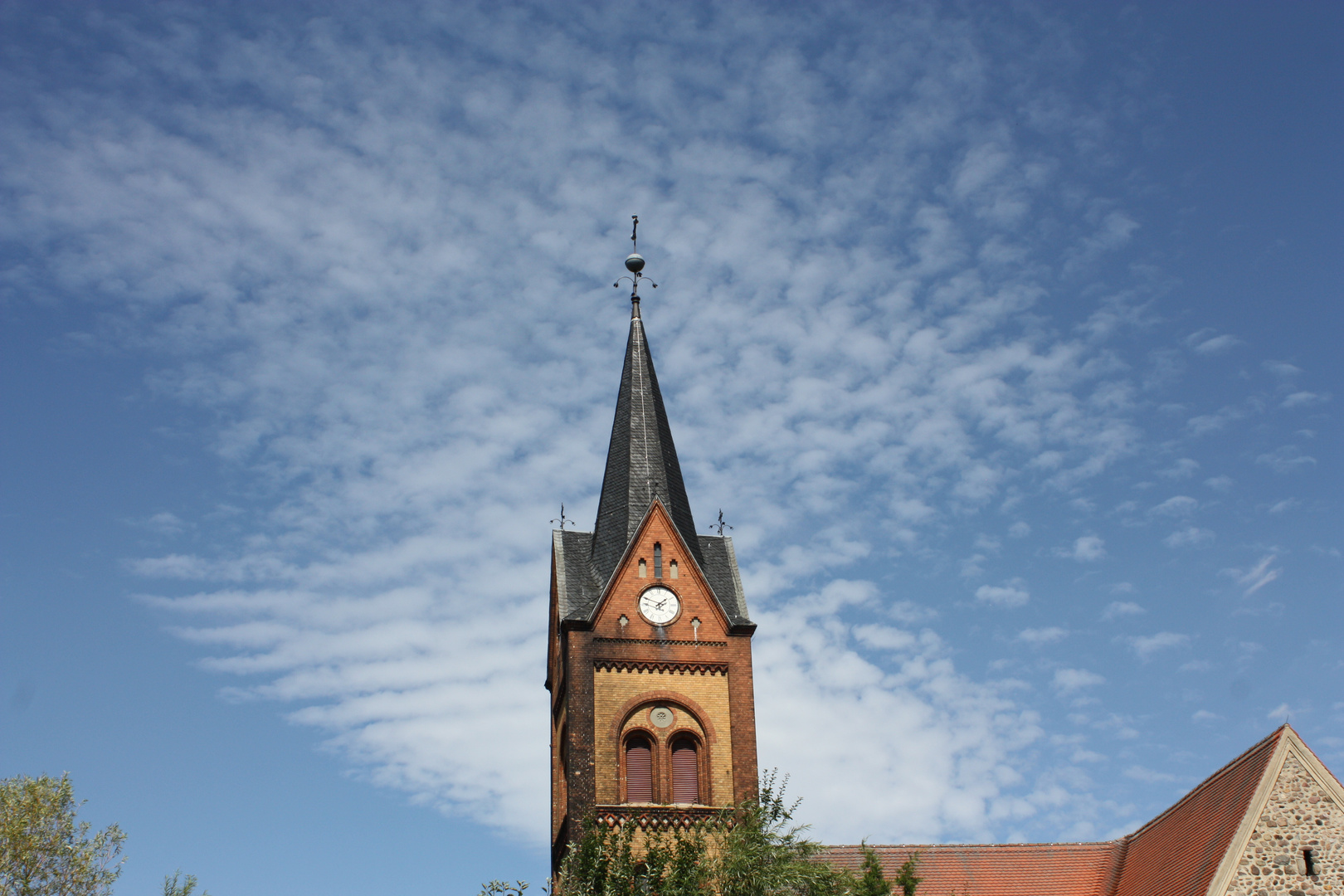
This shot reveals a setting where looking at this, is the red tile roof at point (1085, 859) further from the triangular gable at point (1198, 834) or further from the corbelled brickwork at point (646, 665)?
the corbelled brickwork at point (646, 665)

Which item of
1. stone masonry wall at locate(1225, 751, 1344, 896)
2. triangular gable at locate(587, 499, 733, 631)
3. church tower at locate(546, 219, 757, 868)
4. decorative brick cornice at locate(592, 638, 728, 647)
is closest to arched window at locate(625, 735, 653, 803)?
church tower at locate(546, 219, 757, 868)

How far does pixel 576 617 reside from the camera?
3591 centimetres

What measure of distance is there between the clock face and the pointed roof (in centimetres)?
126

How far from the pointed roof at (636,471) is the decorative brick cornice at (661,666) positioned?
2594 millimetres

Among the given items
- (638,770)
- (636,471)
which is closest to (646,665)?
(638,770)

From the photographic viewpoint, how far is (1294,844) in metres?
25.5

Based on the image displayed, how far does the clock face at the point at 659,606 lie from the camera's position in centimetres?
3653

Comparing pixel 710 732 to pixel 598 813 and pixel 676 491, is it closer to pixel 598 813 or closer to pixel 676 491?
pixel 598 813

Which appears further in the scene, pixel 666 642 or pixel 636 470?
pixel 636 470

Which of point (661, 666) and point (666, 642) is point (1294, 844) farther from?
point (666, 642)

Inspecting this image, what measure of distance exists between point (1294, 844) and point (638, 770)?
1562cm

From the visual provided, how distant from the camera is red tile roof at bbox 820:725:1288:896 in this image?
27.9 meters

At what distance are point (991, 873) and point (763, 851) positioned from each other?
7.90 meters

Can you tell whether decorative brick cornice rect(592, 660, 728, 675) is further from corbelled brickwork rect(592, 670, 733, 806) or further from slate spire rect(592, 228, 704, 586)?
slate spire rect(592, 228, 704, 586)
